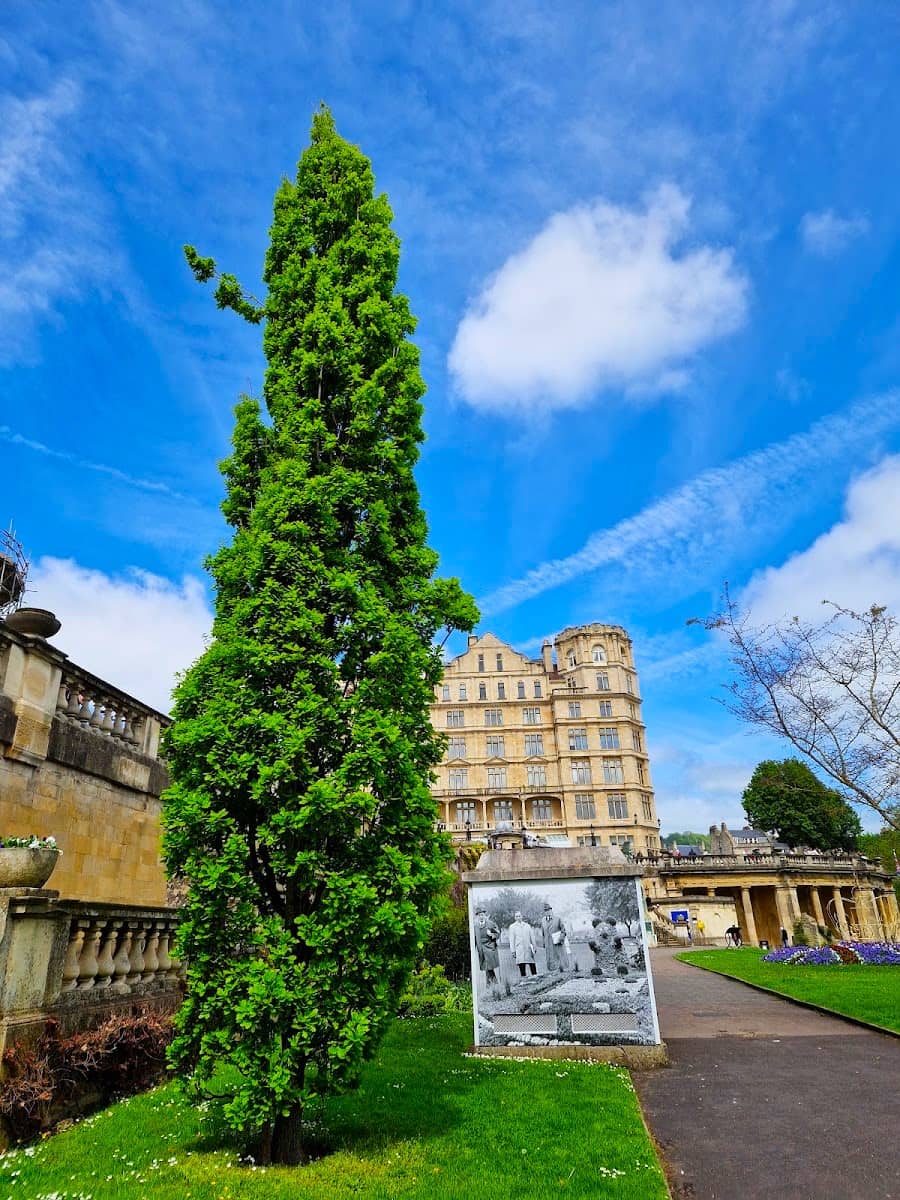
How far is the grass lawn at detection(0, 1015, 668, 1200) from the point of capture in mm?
5332

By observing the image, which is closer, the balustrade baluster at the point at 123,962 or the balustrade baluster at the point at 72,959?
the balustrade baluster at the point at 72,959

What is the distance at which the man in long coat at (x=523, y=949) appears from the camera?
36.6 ft

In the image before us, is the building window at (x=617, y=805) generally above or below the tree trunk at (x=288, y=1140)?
above

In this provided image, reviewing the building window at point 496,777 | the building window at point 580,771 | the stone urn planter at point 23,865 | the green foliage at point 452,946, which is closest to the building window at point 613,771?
the building window at point 580,771

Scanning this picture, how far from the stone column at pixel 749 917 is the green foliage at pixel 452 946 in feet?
116

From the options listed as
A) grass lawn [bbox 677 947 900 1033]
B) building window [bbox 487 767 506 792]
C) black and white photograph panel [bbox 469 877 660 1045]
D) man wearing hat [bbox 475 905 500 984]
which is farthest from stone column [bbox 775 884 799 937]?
man wearing hat [bbox 475 905 500 984]

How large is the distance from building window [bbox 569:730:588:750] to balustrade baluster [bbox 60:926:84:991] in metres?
59.0

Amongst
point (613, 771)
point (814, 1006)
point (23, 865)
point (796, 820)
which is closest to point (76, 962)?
point (23, 865)

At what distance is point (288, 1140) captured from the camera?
233 inches

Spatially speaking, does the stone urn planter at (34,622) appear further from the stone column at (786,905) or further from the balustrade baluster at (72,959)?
the stone column at (786,905)

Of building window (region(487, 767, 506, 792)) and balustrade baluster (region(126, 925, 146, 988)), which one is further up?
building window (region(487, 767, 506, 792))

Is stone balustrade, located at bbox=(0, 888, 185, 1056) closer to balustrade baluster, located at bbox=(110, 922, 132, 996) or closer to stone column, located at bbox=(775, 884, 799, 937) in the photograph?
balustrade baluster, located at bbox=(110, 922, 132, 996)

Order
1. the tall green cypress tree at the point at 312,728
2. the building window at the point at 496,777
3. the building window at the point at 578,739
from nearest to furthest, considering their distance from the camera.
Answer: the tall green cypress tree at the point at 312,728 < the building window at the point at 496,777 < the building window at the point at 578,739

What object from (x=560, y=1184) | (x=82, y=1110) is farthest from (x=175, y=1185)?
(x=560, y=1184)
